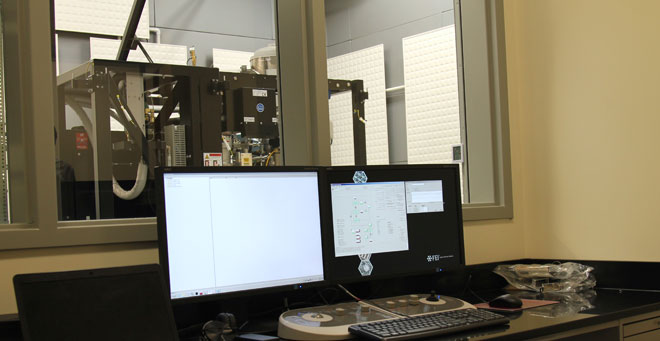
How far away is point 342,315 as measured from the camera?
162 centimetres

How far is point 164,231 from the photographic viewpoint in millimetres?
1416

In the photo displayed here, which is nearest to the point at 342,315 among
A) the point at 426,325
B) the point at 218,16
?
the point at 426,325

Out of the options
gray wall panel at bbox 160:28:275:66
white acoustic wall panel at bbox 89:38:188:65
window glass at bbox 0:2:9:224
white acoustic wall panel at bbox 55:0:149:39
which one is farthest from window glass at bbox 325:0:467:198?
window glass at bbox 0:2:9:224

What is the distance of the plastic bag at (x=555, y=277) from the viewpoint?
2213 millimetres

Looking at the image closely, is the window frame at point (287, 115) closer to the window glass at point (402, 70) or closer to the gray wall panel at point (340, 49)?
the window glass at point (402, 70)

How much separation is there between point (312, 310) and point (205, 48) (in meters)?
4.04

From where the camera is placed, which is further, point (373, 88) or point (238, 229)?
point (373, 88)

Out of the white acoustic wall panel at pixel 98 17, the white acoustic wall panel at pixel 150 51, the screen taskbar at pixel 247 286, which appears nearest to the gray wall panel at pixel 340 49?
the white acoustic wall panel at pixel 150 51

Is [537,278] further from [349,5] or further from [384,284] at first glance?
[349,5]

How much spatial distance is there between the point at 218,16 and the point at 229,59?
418mm

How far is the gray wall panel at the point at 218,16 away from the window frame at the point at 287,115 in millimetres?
2914

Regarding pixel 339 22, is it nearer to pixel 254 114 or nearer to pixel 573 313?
pixel 254 114

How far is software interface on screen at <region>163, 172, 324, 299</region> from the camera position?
4.77 ft

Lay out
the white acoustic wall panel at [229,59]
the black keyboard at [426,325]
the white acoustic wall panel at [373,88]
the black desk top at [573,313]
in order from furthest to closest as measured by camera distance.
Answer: the white acoustic wall panel at [229,59] → the white acoustic wall panel at [373,88] → the black desk top at [573,313] → the black keyboard at [426,325]
